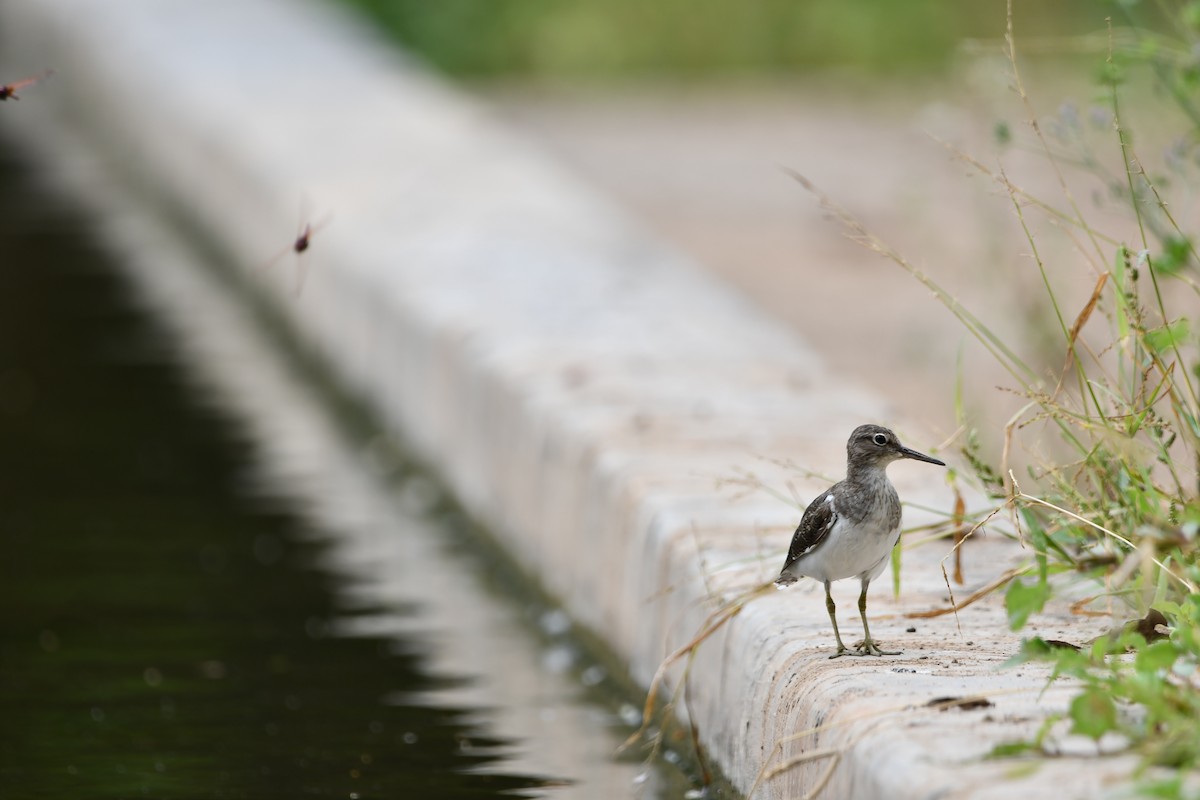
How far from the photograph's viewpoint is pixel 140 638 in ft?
15.9

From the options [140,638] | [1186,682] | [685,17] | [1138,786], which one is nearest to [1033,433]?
[140,638]

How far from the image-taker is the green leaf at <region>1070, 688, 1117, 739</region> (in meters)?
2.75

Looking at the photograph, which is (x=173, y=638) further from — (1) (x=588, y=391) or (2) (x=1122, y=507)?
(2) (x=1122, y=507)

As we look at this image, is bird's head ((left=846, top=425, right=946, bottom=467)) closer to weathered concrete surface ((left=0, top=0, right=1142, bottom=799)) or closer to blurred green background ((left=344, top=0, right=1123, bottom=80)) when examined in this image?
weathered concrete surface ((left=0, top=0, right=1142, bottom=799))

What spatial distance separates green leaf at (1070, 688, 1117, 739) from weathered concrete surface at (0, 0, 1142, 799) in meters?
0.04

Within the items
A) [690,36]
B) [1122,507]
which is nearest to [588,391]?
[1122,507]

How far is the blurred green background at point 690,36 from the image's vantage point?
52.9 ft

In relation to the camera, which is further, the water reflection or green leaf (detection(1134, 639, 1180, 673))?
the water reflection

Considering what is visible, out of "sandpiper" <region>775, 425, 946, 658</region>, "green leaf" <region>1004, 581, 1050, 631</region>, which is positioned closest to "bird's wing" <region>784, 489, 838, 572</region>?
"sandpiper" <region>775, 425, 946, 658</region>

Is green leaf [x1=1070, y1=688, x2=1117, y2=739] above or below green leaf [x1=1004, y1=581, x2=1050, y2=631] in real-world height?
below

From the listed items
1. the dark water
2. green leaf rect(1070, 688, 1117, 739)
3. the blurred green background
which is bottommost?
the dark water

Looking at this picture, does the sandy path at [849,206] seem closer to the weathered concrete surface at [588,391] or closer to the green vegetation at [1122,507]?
the green vegetation at [1122,507]

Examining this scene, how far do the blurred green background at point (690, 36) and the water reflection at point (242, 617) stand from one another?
27.5 ft

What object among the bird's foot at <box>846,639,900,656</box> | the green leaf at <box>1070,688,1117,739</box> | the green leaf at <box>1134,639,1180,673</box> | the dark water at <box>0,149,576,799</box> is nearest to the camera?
the green leaf at <box>1070,688,1117,739</box>
